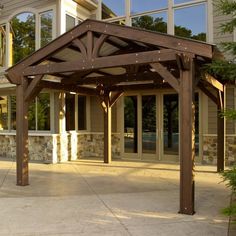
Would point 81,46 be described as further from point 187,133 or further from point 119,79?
point 187,133

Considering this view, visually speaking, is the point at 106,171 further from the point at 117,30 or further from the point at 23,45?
the point at 23,45

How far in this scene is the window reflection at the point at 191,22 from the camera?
10.8m

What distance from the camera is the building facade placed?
10844mm

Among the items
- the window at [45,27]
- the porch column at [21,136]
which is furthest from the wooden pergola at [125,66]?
the window at [45,27]

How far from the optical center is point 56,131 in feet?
38.3

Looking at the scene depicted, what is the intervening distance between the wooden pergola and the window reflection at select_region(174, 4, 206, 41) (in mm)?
2700

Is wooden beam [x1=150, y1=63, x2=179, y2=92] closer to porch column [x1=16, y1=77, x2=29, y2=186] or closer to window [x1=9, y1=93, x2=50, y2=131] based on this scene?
porch column [x1=16, y1=77, x2=29, y2=186]

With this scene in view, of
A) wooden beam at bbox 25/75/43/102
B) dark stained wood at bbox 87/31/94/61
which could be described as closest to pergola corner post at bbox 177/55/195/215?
dark stained wood at bbox 87/31/94/61

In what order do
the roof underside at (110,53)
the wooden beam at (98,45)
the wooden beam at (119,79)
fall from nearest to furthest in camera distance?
the roof underside at (110,53) → the wooden beam at (98,45) → the wooden beam at (119,79)

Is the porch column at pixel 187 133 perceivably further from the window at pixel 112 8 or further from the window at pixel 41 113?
the window at pixel 112 8

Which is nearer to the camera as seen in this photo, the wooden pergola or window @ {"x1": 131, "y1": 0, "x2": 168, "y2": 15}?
the wooden pergola

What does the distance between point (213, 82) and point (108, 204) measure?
13.0 ft

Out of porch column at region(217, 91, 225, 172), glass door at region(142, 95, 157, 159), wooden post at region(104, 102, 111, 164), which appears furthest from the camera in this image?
glass door at region(142, 95, 157, 159)

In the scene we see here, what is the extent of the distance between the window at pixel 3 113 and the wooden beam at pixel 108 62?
626 cm
